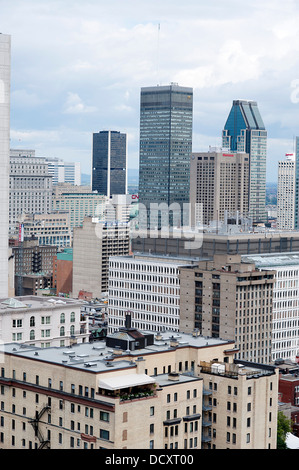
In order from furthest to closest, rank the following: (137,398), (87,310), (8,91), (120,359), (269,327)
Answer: (87,310) → (8,91) → (269,327) → (120,359) → (137,398)

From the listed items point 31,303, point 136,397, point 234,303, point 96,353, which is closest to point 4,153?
point 31,303

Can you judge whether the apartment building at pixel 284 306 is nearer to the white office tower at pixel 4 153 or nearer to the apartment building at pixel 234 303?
the apartment building at pixel 234 303

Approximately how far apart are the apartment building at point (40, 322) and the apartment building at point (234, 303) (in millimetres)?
21474

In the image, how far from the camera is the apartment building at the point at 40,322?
3381 inches

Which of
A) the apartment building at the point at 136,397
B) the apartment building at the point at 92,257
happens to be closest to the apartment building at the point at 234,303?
the apartment building at the point at 136,397

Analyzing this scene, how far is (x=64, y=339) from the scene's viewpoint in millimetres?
90625

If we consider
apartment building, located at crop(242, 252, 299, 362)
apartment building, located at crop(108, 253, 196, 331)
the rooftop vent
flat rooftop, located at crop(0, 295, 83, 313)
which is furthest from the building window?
apartment building, located at crop(242, 252, 299, 362)

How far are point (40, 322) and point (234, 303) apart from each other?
2847 cm

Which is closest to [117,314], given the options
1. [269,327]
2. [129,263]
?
[129,263]

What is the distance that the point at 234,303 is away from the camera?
107m

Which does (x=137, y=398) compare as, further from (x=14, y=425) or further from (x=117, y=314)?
(x=117, y=314)

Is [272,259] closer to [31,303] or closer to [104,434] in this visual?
[31,303]

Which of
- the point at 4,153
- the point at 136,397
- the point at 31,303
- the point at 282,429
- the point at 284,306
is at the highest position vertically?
the point at 4,153
